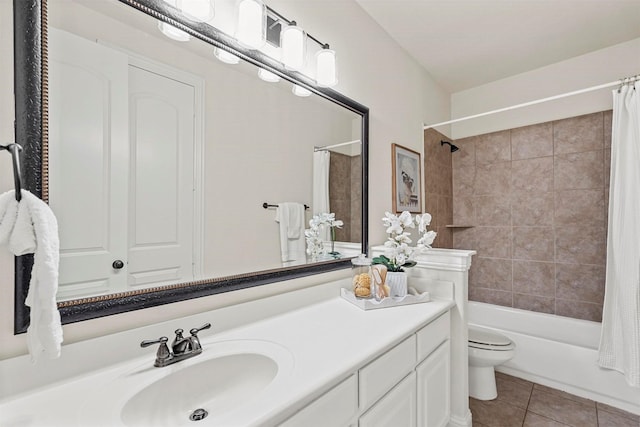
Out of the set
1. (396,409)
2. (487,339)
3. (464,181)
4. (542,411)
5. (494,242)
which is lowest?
(542,411)

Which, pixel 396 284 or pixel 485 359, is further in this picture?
pixel 485 359

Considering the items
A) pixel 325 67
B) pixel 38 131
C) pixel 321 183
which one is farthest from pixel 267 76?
pixel 38 131

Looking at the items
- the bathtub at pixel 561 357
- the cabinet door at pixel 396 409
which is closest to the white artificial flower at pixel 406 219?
the cabinet door at pixel 396 409

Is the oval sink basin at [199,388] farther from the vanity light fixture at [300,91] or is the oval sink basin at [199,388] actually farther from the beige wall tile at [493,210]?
the beige wall tile at [493,210]

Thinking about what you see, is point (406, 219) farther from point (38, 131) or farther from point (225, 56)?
point (38, 131)

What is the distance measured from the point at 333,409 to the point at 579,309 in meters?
2.70

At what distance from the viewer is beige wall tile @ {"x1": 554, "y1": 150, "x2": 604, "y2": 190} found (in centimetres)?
245

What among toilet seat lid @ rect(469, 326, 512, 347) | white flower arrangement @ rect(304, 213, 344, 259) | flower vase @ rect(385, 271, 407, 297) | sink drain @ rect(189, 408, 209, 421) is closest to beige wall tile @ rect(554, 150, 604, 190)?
toilet seat lid @ rect(469, 326, 512, 347)

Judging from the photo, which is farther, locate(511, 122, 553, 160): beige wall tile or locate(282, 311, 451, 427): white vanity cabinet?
locate(511, 122, 553, 160): beige wall tile

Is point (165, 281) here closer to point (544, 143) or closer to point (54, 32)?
point (54, 32)

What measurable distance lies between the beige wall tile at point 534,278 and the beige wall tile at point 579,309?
0.32 feet

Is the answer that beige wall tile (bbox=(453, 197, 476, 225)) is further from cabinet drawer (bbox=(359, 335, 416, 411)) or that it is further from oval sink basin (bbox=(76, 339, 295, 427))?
oval sink basin (bbox=(76, 339, 295, 427))

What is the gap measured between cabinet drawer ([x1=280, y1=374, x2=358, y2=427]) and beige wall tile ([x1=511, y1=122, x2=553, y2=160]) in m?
2.80

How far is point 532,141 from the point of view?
9.13 ft
